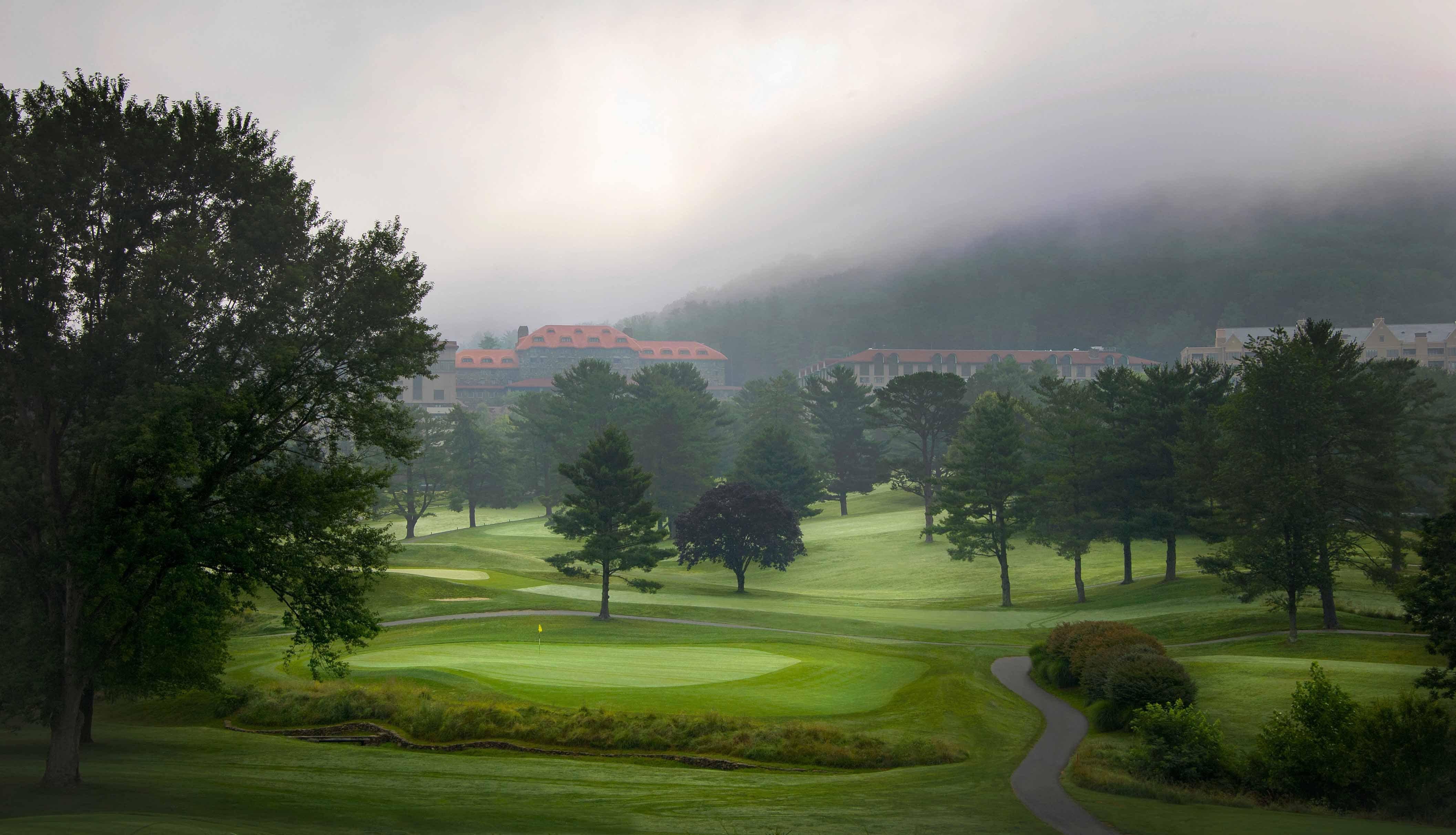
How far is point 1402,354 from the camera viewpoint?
144500mm

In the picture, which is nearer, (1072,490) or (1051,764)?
Answer: (1051,764)

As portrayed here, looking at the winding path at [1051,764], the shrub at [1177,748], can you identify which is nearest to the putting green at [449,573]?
the winding path at [1051,764]

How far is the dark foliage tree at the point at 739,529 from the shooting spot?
66.6 m

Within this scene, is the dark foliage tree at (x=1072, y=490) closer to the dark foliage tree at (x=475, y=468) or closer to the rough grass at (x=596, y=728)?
the rough grass at (x=596, y=728)

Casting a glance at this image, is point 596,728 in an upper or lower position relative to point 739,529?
lower

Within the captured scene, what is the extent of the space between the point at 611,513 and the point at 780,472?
3581cm

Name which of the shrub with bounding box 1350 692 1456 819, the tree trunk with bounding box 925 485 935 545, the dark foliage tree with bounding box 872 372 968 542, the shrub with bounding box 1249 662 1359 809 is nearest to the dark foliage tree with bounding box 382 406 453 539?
the dark foliage tree with bounding box 872 372 968 542

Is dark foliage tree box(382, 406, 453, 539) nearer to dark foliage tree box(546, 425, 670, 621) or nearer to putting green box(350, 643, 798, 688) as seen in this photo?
dark foliage tree box(546, 425, 670, 621)

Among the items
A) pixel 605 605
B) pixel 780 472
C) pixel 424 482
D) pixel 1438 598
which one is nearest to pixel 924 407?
pixel 780 472

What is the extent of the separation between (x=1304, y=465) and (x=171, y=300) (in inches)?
1480

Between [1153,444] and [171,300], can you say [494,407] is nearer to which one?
[1153,444]

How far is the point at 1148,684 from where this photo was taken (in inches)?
971

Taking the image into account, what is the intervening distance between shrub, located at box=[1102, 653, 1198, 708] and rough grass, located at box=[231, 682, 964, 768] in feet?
17.0

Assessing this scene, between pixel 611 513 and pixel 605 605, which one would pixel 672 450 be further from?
pixel 605 605
